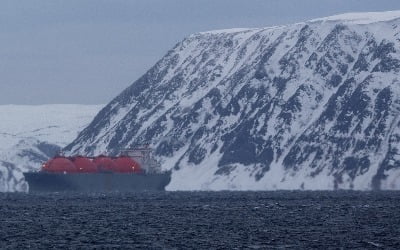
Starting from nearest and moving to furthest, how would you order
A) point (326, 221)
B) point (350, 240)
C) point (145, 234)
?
point (350, 240)
point (145, 234)
point (326, 221)

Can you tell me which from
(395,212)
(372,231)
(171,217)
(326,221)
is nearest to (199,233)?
(372,231)

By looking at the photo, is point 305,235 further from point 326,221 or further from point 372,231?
point 326,221

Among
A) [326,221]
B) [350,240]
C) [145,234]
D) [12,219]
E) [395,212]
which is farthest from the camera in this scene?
[395,212]

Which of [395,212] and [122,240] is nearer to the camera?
[122,240]

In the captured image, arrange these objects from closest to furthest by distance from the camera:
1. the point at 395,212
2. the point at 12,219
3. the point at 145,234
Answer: the point at 145,234
the point at 12,219
the point at 395,212

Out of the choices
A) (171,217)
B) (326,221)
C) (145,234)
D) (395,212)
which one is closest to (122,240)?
(145,234)

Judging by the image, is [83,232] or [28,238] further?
[83,232]

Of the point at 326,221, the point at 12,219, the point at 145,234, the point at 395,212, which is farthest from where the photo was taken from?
the point at 395,212

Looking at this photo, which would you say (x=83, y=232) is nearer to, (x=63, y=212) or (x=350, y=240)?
(x=350, y=240)
